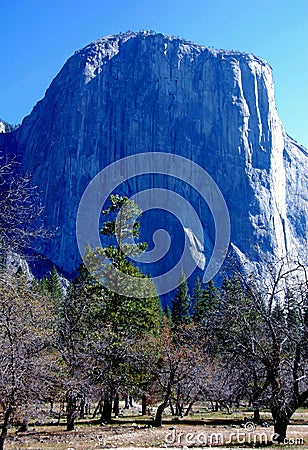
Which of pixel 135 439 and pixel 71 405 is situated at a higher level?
pixel 71 405

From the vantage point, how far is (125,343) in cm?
2305

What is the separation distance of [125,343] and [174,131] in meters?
117

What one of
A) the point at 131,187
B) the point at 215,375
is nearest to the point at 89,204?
the point at 131,187

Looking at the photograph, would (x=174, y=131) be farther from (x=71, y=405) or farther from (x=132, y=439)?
(x=132, y=439)

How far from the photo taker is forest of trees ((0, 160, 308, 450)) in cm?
1254

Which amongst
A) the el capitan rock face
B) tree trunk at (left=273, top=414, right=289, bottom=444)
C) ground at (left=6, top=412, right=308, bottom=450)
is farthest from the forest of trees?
the el capitan rock face

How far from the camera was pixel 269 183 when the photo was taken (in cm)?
12812

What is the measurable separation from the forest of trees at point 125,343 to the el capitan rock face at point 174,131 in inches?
3731

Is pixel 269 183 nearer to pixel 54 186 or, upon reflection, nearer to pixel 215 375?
pixel 54 186

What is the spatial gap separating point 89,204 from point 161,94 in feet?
136

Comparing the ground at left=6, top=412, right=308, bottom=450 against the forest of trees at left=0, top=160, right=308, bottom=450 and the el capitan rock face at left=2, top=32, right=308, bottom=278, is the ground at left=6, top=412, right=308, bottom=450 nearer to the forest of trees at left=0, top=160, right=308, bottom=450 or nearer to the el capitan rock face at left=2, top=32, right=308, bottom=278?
the forest of trees at left=0, top=160, right=308, bottom=450

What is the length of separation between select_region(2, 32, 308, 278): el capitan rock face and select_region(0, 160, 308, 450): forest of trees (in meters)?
94.8

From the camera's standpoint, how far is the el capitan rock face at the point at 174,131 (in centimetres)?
12550

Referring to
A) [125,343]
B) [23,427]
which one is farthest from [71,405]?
[125,343]
